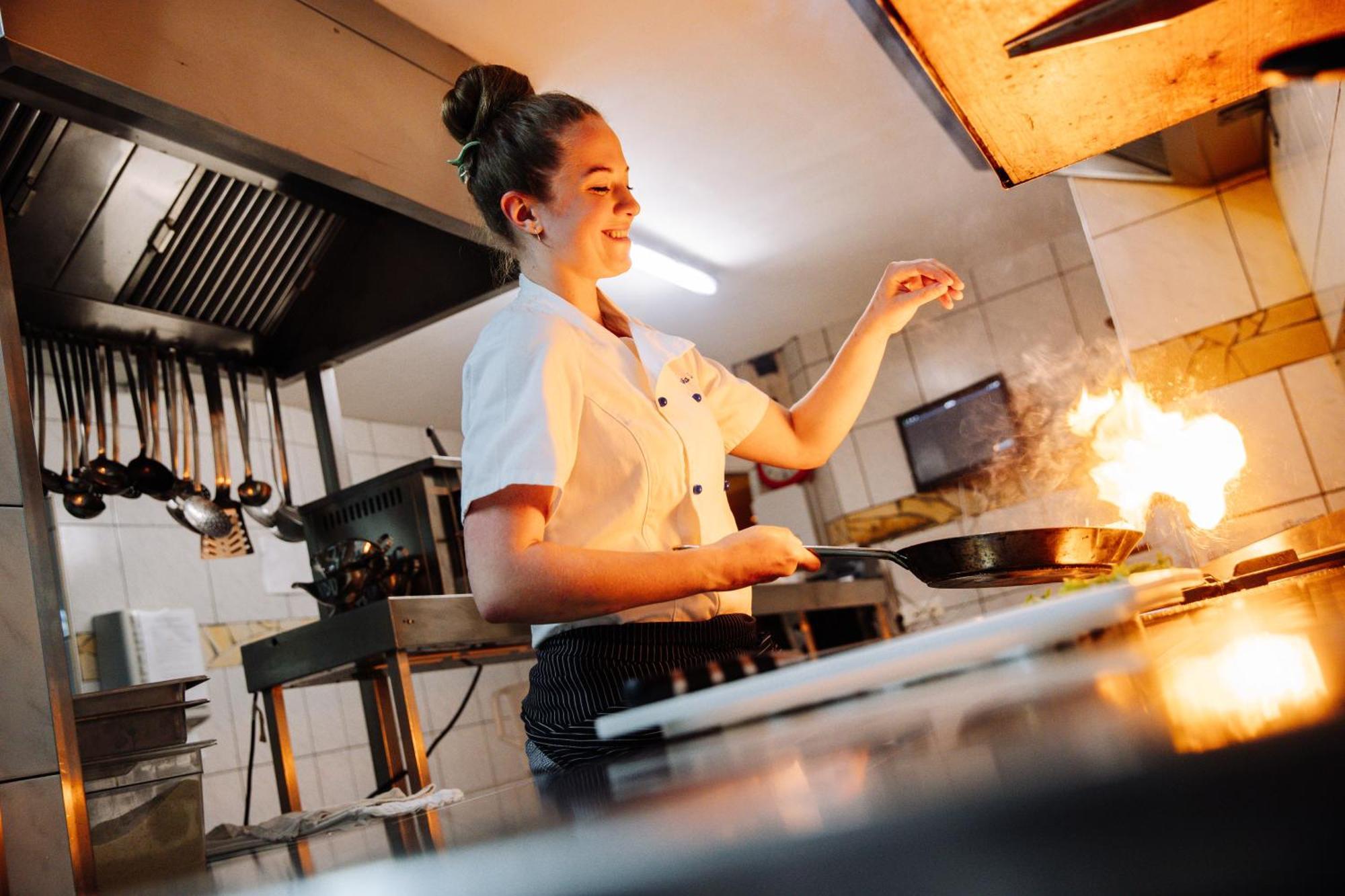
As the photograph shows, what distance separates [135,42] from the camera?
59.0 inches

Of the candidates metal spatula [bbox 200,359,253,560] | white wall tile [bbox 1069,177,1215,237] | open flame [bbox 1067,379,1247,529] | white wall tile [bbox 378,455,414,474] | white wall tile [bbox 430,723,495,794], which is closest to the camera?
metal spatula [bbox 200,359,253,560]

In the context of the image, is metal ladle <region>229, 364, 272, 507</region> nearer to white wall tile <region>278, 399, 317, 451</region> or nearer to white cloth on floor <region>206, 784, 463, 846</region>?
white cloth on floor <region>206, 784, 463, 846</region>

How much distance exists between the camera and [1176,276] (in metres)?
3.12

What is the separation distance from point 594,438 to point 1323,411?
8.61 ft

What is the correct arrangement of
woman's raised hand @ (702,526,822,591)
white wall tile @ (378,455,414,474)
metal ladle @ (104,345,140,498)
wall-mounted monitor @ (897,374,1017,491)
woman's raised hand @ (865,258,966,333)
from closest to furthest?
woman's raised hand @ (702,526,822,591)
woman's raised hand @ (865,258,966,333)
metal ladle @ (104,345,140,498)
wall-mounted monitor @ (897,374,1017,491)
white wall tile @ (378,455,414,474)

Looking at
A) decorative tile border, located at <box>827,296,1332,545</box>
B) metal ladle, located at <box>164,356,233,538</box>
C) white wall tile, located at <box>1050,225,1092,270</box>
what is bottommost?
decorative tile border, located at <box>827,296,1332,545</box>

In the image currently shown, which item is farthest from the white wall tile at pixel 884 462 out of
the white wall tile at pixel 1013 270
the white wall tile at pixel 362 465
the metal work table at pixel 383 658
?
the metal work table at pixel 383 658

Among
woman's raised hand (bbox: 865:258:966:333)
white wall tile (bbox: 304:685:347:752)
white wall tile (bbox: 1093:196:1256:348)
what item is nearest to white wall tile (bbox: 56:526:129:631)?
white wall tile (bbox: 304:685:347:752)

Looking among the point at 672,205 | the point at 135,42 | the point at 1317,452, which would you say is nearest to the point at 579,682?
the point at 135,42

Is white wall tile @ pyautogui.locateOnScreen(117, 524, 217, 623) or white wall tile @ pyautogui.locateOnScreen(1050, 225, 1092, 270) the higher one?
white wall tile @ pyautogui.locateOnScreen(1050, 225, 1092, 270)

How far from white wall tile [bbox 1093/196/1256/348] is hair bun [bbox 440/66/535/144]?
8.05 feet

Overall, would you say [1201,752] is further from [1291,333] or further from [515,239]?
[1291,333]

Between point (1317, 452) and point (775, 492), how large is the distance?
2984mm

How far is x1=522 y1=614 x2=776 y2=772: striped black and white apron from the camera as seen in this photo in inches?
36.9
